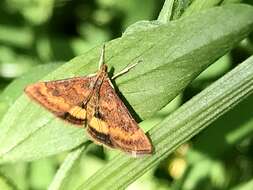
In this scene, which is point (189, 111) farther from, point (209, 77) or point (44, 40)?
point (44, 40)

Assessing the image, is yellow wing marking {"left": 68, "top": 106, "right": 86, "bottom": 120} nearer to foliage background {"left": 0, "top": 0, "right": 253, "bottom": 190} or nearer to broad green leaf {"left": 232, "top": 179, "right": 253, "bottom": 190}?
foliage background {"left": 0, "top": 0, "right": 253, "bottom": 190}

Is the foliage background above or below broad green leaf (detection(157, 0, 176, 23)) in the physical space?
below

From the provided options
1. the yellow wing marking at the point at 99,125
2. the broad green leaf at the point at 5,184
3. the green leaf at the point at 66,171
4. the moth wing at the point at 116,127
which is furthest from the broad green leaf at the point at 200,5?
the broad green leaf at the point at 5,184

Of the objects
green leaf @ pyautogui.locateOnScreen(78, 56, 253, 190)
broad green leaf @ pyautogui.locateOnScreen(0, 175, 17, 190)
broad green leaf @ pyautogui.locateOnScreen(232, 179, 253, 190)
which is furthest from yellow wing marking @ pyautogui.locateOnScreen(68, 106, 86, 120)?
broad green leaf @ pyautogui.locateOnScreen(232, 179, 253, 190)

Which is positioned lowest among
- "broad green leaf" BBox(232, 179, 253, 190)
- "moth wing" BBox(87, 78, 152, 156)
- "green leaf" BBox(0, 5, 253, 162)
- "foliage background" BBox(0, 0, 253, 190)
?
"broad green leaf" BBox(232, 179, 253, 190)

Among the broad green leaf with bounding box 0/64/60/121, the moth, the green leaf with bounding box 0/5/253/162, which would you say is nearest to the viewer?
the green leaf with bounding box 0/5/253/162

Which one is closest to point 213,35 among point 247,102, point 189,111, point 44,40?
point 189,111

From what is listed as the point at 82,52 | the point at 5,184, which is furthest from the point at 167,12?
the point at 82,52
